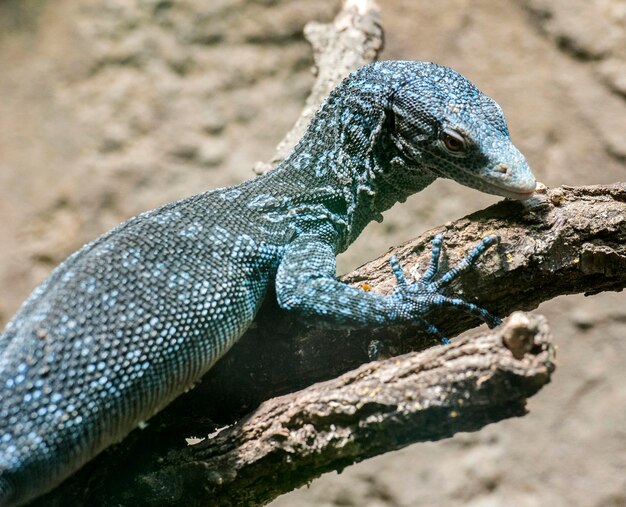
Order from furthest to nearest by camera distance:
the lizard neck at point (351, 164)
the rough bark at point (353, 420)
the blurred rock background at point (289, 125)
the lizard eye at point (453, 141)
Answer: the blurred rock background at point (289, 125) → the lizard neck at point (351, 164) → the lizard eye at point (453, 141) → the rough bark at point (353, 420)

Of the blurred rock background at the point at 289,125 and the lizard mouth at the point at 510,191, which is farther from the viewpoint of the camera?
the blurred rock background at the point at 289,125

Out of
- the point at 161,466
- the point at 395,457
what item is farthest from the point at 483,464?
the point at 161,466

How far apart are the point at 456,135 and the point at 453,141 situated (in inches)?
1.8

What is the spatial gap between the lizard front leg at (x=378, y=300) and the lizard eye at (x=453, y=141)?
553 millimetres

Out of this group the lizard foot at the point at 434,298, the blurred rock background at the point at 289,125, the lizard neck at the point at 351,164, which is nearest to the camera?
the lizard foot at the point at 434,298

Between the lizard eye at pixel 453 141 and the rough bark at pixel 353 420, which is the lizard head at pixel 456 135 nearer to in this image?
the lizard eye at pixel 453 141

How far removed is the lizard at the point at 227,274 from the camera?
347 cm

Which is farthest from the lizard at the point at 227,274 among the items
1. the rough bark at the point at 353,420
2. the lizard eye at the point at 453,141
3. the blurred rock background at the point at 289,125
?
the blurred rock background at the point at 289,125

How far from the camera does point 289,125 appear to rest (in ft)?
25.0

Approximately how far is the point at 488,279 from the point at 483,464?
3988 mm

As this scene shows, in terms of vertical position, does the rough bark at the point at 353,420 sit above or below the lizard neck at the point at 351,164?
below

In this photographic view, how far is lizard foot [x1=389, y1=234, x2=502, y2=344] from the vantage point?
12.1 ft

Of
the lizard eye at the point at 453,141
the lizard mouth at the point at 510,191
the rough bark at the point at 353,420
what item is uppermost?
the lizard eye at the point at 453,141

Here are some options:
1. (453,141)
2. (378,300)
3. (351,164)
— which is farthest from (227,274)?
(453,141)
